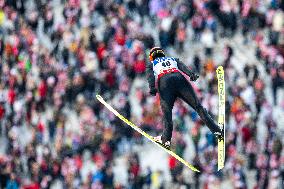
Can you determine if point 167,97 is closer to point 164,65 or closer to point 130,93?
point 164,65

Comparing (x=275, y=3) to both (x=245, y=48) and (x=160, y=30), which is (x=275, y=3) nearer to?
(x=245, y=48)

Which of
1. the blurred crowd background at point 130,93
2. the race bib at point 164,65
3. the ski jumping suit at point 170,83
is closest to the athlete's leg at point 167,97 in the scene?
the ski jumping suit at point 170,83

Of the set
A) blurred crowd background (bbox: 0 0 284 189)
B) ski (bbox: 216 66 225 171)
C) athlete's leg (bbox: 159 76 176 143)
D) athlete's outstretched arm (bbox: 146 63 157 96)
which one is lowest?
blurred crowd background (bbox: 0 0 284 189)

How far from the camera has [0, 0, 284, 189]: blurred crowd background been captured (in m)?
24.9

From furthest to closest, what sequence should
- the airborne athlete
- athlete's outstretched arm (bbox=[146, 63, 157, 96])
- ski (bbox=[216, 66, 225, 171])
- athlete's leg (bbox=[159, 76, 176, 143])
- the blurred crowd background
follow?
the blurred crowd background < ski (bbox=[216, 66, 225, 171]) < athlete's leg (bbox=[159, 76, 176, 143]) < the airborne athlete < athlete's outstretched arm (bbox=[146, 63, 157, 96])

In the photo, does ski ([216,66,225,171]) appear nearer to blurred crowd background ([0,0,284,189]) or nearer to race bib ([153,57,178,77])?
race bib ([153,57,178,77])

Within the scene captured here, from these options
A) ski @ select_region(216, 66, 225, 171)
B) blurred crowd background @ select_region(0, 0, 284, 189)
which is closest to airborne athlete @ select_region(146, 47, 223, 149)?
ski @ select_region(216, 66, 225, 171)

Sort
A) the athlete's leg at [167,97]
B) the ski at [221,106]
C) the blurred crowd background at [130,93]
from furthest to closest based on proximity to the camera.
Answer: the blurred crowd background at [130,93], the ski at [221,106], the athlete's leg at [167,97]

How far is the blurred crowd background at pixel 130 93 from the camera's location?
2494cm

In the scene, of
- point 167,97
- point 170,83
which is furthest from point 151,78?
point 167,97

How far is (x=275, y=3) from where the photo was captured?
28703mm

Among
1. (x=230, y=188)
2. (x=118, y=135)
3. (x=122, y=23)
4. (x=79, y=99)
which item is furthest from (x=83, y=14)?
(x=230, y=188)

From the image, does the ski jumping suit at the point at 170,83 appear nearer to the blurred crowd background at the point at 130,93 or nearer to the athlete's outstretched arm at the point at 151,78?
the athlete's outstretched arm at the point at 151,78

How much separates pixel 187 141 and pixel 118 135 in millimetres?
2196
